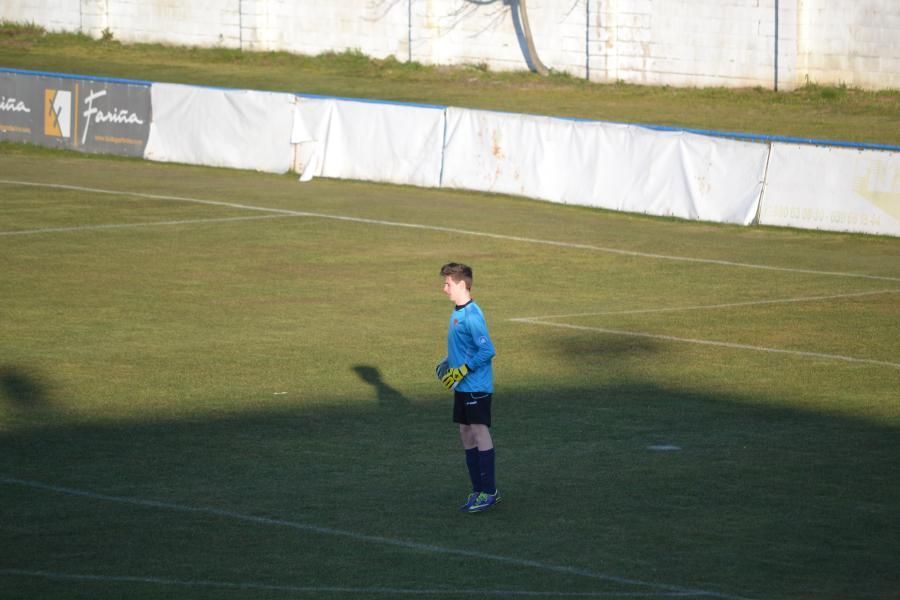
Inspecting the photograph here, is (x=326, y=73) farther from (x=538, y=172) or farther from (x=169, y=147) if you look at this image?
(x=538, y=172)

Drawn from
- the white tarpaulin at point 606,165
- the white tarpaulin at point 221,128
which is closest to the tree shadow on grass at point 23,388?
the white tarpaulin at point 606,165

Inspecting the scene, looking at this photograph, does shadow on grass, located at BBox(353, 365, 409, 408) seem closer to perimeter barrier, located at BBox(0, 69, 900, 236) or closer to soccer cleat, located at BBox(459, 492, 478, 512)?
soccer cleat, located at BBox(459, 492, 478, 512)

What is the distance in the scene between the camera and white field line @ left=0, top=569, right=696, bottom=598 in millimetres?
9562

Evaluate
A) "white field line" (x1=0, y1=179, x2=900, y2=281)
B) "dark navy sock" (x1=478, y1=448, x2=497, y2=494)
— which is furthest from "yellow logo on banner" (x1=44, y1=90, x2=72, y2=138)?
"dark navy sock" (x1=478, y1=448, x2=497, y2=494)

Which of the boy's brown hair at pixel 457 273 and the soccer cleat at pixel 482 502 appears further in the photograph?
Answer: the soccer cleat at pixel 482 502

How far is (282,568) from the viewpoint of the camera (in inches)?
400

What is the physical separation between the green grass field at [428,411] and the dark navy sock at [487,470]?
0.71 ft

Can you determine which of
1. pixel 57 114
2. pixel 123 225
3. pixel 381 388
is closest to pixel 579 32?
pixel 57 114

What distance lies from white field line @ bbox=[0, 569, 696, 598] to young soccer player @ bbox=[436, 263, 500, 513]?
1.93 m

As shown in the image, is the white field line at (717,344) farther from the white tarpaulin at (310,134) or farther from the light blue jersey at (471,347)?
the white tarpaulin at (310,134)

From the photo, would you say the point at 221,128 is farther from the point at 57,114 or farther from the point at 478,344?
the point at 478,344

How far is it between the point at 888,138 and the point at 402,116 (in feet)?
39.9

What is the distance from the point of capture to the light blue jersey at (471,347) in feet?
37.2

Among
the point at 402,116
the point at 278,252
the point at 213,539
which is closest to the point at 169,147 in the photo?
the point at 402,116
